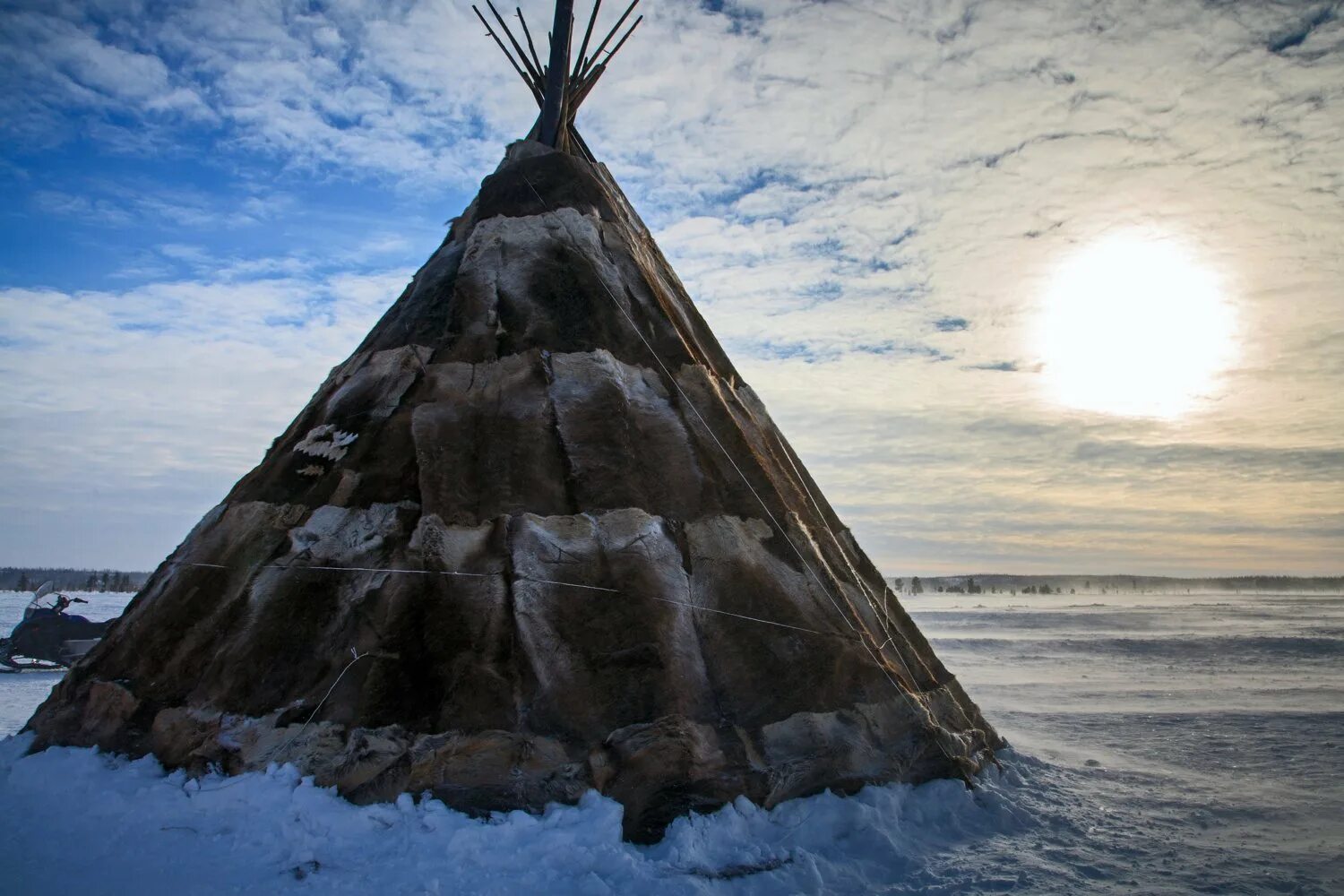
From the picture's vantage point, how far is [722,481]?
6.62m

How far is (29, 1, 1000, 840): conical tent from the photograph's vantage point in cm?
517

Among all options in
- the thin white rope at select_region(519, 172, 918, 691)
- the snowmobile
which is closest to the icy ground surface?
the thin white rope at select_region(519, 172, 918, 691)

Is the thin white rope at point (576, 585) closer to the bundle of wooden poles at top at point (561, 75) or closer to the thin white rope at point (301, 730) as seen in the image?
the thin white rope at point (301, 730)

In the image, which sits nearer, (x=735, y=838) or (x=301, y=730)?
(x=735, y=838)

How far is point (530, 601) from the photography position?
220 inches

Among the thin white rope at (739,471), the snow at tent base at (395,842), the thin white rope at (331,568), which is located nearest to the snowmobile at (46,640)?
A: the thin white rope at (331,568)

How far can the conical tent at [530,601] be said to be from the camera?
5.17m

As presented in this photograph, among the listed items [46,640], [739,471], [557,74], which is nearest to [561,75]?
[557,74]

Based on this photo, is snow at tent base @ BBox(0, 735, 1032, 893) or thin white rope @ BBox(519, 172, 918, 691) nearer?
snow at tent base @ BBox(0, 735, 1032, 893)

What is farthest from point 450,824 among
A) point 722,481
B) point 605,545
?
point 722,481

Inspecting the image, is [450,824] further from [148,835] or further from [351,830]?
[148,835]

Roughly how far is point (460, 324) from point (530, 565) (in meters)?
2.56

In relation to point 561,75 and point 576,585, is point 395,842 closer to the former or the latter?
point 576,585

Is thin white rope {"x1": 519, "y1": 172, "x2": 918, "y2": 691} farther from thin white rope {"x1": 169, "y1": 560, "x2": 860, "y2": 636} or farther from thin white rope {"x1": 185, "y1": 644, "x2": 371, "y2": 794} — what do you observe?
thin white rope {"x1": 185, "y1": 644, "x2": 371, "y2": 794}
